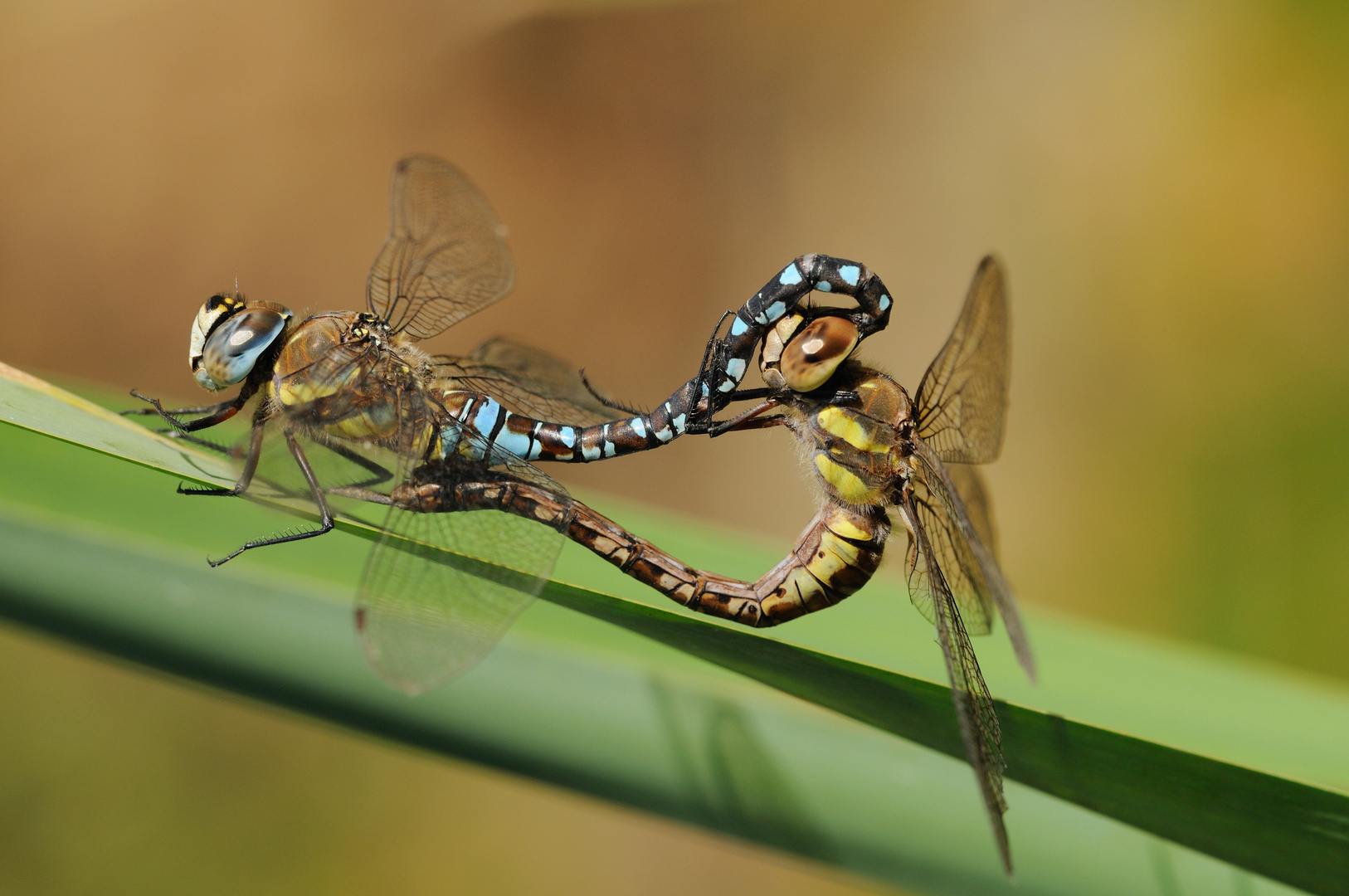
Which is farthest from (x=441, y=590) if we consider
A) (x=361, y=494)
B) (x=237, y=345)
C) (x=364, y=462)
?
(x=237, y=345)

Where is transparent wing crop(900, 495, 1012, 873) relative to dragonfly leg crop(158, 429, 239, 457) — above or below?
above

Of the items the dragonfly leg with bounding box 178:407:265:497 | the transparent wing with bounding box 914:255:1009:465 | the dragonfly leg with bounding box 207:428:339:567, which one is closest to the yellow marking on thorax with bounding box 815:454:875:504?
the transparent wing with bounding box 914:255:1009:465

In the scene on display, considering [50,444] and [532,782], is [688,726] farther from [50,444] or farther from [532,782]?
[50,444]

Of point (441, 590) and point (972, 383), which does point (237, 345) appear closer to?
point (441, 590)

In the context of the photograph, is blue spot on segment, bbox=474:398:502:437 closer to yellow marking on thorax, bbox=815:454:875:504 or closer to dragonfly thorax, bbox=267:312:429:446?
dragonfly thorax, bbox=267:312:429:446

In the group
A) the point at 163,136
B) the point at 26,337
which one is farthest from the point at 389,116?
the point at 26,337

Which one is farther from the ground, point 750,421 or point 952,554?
point 750,421
